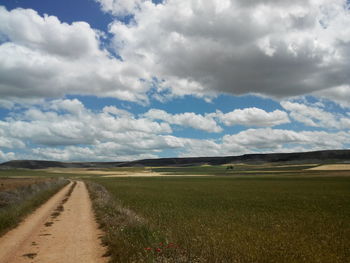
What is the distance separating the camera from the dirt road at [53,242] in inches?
469

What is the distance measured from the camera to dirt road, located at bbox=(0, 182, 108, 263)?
39.1ft

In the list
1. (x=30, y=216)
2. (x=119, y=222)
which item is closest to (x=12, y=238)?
(x=119, y=222)

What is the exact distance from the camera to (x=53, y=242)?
14.6 meters

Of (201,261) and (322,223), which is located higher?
(201,261)

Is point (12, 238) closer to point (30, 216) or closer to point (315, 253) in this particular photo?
point (30, 216)

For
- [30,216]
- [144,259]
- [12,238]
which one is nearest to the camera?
[144,259]

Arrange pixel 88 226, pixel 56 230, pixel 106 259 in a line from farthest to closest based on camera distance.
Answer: pixel 88 226 → pixel 56 230 → pixel 106 259

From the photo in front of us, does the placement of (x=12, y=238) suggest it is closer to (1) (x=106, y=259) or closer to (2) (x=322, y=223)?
(1) (x=106, y=259)

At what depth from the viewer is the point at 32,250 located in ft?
43.1

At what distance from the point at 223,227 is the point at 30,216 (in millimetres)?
14991

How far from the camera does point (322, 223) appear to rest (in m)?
19.6

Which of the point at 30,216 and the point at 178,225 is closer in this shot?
the point at 178,225

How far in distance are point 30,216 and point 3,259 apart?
40.0ft

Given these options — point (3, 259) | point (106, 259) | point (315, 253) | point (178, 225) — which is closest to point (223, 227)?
point (178, 225)
